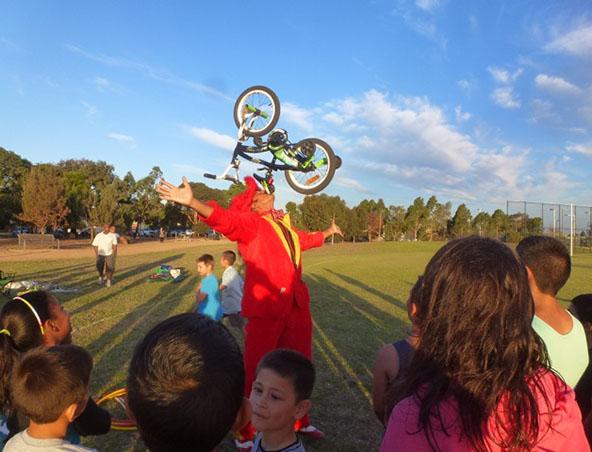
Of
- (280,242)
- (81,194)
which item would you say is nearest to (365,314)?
(280,242)

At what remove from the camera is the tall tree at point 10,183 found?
1677 inches

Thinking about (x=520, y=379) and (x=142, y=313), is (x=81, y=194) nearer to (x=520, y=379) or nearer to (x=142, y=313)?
(x=142, y=313)

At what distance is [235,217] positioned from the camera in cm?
320

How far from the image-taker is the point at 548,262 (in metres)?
2.39

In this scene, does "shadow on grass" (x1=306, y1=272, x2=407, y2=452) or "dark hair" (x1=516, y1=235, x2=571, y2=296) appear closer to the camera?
"dark hair" (x1=516, y1=235, x2=571, y2=296)

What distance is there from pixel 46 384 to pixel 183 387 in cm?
104

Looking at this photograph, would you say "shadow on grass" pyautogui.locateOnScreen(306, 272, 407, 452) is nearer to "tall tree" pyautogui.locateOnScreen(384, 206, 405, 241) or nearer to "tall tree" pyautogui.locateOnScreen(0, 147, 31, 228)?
"tall tree" pyautogui.locateOnScreen(0, 147, 31, 228)

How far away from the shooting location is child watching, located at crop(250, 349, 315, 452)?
2.22 m

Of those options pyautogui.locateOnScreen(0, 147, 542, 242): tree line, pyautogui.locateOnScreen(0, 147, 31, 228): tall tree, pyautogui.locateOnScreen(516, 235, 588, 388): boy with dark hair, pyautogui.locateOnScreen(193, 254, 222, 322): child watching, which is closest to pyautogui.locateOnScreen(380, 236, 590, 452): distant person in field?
pyautogui.locateOnScreen(516, 235, 588, 388): boy with dark hair

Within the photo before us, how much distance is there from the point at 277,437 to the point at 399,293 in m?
11.1

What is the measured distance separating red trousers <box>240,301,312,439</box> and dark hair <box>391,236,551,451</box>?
7.40 feet

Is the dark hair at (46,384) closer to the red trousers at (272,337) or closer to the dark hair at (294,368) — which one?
the dark hair at (294,368)

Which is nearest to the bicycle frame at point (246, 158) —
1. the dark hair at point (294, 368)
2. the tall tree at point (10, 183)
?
the dark hair at point (294, 368)

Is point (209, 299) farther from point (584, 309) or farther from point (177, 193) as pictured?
point (584, 309)
